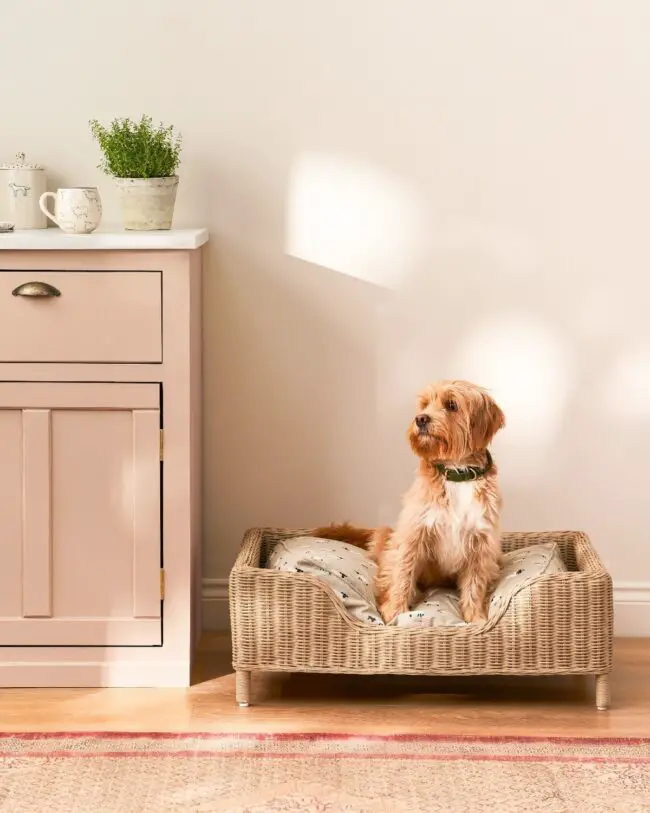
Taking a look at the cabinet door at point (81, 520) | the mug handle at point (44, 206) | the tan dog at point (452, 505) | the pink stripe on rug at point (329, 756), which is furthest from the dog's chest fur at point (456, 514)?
the mug handle at point (44, 206)

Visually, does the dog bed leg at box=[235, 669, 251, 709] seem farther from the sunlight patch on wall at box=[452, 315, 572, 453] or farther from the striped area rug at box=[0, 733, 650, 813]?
the sunlight patch on wall at box=[452, 315, 572, 453]

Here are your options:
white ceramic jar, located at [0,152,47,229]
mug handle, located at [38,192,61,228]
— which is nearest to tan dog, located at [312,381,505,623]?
mug handle, located at [38,192,61,228]

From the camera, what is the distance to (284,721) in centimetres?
243

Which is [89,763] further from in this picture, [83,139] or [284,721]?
[83,139]

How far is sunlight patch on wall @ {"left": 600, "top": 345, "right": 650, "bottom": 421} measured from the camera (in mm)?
3014

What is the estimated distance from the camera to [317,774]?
2170 millimetres

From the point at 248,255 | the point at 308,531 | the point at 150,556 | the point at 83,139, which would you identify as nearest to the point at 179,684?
the point at 150,556

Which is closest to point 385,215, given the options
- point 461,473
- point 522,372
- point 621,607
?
point 522,372

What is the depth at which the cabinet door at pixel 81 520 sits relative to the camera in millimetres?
2574

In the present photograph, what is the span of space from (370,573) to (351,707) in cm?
36

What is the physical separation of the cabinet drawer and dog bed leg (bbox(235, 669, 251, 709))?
749 millimetres

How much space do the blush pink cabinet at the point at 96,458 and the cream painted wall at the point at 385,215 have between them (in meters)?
0.41

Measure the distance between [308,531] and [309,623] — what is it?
1.63 ft

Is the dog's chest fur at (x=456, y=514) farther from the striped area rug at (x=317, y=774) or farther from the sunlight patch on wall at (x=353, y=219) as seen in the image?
the sunlight patch on wall at (x=353, y=219)
